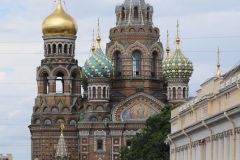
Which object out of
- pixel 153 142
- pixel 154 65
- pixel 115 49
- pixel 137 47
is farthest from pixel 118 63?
pixel 153 142

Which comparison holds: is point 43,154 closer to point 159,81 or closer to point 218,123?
point 159,81

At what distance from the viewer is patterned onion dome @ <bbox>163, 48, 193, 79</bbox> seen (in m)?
105

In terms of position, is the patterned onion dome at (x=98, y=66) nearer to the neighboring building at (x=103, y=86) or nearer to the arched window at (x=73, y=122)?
the neighboring building at (x=103, y=86)

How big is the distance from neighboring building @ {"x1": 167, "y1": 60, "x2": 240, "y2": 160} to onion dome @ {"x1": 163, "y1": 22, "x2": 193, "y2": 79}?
49.6 metres

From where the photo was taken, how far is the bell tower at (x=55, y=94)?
352 ft

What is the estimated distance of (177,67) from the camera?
345ft

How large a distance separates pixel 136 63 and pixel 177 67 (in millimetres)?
5583

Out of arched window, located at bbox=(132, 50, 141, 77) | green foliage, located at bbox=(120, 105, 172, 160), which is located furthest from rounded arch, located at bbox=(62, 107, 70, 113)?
green foliage, located at bbox=(120, 105, 172, 160)

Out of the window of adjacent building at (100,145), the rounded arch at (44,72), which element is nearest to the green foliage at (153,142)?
the window of adjacent building at (100,145)

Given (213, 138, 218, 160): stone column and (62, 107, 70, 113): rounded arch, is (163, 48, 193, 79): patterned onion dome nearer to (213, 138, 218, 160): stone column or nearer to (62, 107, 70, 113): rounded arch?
(62, 107, 70, 113): rounded arch

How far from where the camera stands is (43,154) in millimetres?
108000

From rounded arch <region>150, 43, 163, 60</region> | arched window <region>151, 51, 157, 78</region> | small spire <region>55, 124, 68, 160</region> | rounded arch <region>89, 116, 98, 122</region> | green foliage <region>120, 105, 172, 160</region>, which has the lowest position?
green foliage <region>120, 105, 172, 160</region>

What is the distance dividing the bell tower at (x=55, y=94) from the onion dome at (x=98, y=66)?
45.3 inches

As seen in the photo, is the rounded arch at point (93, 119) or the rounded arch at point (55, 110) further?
the rounded arch at point (55, 110)
